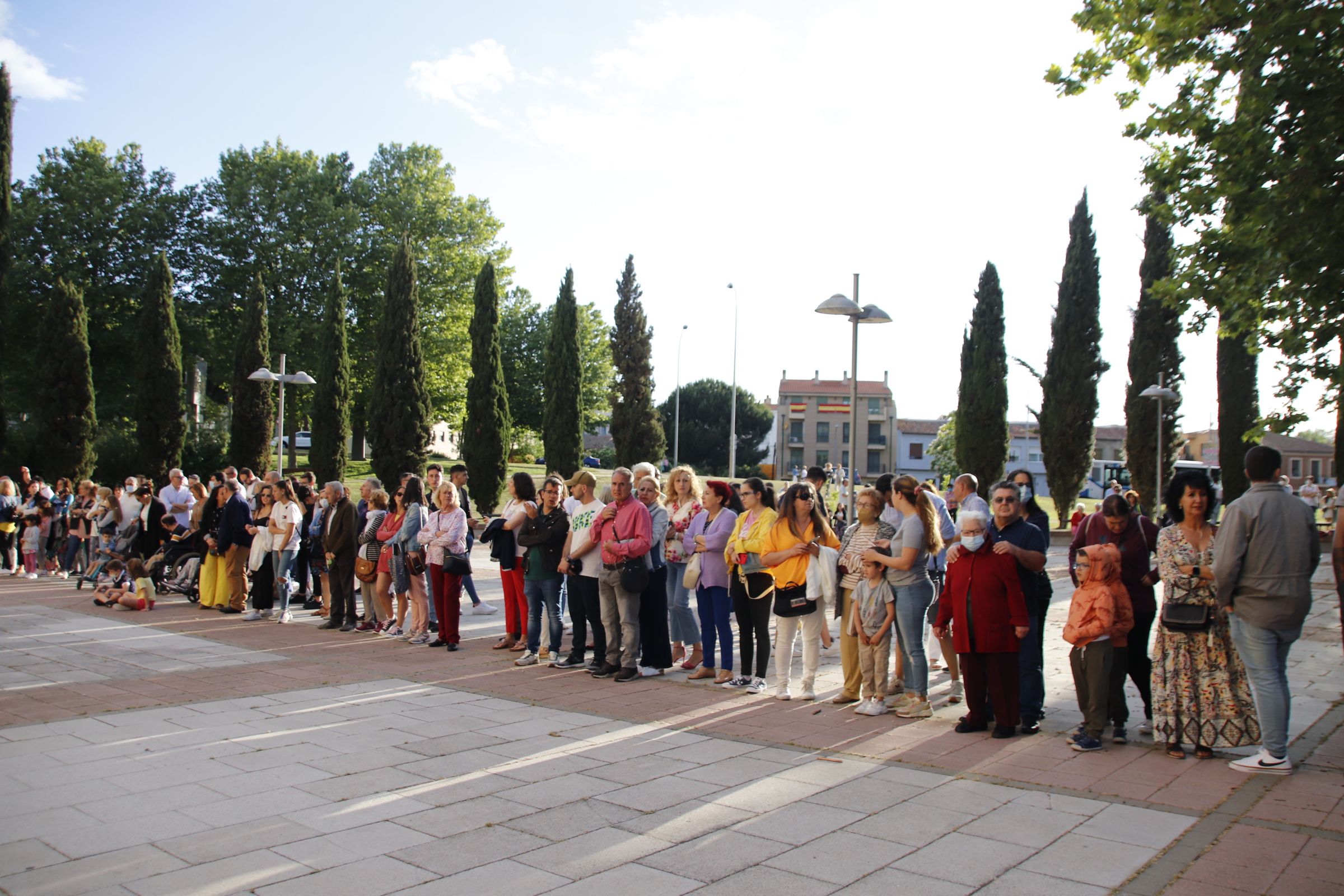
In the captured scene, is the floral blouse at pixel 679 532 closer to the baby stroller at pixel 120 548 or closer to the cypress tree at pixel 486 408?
the baby stroller at pixel 120 548

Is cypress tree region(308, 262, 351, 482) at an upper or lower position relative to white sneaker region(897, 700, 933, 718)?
upper

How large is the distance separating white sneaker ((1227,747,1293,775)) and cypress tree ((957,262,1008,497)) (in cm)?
2979

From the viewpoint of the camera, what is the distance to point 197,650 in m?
10.5

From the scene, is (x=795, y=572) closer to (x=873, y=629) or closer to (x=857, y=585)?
(x=857, y=585)

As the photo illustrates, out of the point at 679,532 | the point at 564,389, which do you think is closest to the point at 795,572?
the point at 679,532

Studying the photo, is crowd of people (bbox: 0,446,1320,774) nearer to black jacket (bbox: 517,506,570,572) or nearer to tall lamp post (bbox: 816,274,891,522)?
black jacket (bbox: 517,506,570,572)

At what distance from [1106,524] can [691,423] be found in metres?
77.0

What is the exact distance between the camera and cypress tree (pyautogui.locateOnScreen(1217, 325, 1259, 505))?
79.3ft

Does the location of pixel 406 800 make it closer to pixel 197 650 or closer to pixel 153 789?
pixel 153 789

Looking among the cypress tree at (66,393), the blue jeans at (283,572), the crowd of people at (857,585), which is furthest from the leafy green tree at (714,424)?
the crowd of people at (857,585)

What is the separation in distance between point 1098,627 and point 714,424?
257 ft

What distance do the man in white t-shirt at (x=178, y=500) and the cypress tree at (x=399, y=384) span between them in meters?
16.5

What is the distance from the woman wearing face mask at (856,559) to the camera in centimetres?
776

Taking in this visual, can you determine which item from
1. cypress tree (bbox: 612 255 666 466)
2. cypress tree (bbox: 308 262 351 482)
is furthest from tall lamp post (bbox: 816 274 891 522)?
cypress tree (bbox: 612 255 666 466)
